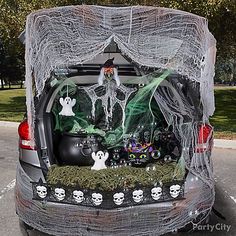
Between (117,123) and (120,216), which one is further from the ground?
(117,123)

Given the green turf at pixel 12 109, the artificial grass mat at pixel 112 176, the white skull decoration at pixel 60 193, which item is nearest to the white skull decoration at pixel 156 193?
the artificial grass mat at pixel 112 176

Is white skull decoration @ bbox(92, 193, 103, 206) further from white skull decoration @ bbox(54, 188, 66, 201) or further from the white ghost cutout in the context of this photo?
the white ghost cutout

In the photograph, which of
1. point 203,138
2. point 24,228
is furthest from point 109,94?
point 24,228

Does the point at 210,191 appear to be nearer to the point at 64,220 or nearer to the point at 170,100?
the point at 170,100

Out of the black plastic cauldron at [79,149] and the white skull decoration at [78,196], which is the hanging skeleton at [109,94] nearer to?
the black plastic cauldron at [79,149]

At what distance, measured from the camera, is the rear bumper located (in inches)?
132

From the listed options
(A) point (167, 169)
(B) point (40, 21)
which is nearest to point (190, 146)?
(A) point (167, 169)

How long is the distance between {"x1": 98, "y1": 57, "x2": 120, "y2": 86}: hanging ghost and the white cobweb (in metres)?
0.74

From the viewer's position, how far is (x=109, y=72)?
13.1 ft

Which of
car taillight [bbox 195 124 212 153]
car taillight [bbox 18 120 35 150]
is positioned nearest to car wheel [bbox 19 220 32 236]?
car taillight [bbox 18 120 35 150]

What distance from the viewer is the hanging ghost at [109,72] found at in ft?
12.9

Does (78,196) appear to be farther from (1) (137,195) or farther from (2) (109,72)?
(2) (109,72)

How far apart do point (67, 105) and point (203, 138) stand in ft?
4.66

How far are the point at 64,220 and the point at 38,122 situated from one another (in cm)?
95
